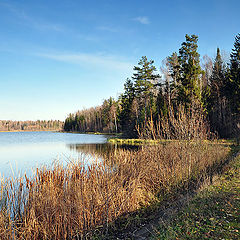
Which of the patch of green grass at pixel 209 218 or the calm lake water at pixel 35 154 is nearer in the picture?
the patch of green grass at pixel 209 218

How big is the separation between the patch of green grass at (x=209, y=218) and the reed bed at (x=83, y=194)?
1.36 m

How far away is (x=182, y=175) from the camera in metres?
7.81

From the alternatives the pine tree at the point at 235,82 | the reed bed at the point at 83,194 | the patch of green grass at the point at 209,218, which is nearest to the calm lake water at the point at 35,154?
the reed bed at the point at 83,194

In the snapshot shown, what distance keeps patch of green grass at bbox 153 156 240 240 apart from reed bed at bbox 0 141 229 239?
1.36m

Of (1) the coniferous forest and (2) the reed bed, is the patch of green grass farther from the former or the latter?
(1) the coniferous forest

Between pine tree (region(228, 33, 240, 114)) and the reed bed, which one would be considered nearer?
the reed bed

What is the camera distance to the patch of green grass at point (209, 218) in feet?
Result: 12.8

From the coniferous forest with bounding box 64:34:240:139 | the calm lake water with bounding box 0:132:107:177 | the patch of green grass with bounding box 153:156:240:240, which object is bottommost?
the calm lake water with bounding box 0:132:107:177

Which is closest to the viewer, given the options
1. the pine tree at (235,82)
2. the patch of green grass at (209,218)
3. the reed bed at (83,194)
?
the patch of green grass at (209,218)

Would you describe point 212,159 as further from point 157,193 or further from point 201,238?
point 201,238

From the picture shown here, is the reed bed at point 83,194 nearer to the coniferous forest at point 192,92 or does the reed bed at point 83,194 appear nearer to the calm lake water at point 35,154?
the calm lake water at point 35,154

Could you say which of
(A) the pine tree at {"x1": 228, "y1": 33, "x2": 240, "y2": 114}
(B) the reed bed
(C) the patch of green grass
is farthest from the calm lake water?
(A) the pine tree at {"x1": 228, "y1": 33, "x2": 240, "y2": 114}

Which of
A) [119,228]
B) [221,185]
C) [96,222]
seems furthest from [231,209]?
[96,222]

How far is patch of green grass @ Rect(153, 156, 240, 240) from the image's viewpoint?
3906 mm
